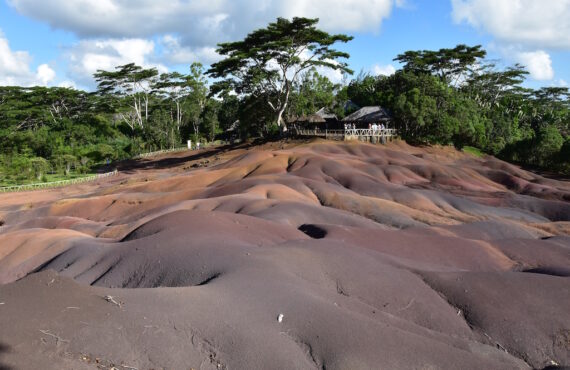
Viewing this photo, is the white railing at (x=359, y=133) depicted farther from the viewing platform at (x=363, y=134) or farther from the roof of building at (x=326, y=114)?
the roof of building at (x=326, y=114)

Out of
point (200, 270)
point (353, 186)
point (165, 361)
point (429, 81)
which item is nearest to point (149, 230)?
point (200, 270)

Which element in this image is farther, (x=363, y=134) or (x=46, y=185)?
(x=363, y=134)

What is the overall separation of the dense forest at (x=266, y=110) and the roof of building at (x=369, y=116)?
1.50 metres

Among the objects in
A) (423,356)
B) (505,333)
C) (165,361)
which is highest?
(165,361)

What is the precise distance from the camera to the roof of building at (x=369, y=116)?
6053 centimetres

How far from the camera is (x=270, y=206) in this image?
997 inches

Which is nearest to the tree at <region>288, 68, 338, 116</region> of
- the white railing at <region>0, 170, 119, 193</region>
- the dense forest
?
the dense forest

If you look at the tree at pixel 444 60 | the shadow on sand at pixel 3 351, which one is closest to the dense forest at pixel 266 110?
the tree at pixel 444 60

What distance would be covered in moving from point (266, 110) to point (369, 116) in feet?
42.5

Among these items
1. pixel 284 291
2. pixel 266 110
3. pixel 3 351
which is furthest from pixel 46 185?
pixel 3 351

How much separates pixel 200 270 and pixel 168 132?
212ft

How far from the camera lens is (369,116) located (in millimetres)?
60750

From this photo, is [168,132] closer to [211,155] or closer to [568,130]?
[211,155]

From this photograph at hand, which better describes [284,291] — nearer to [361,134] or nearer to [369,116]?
[361,134]
